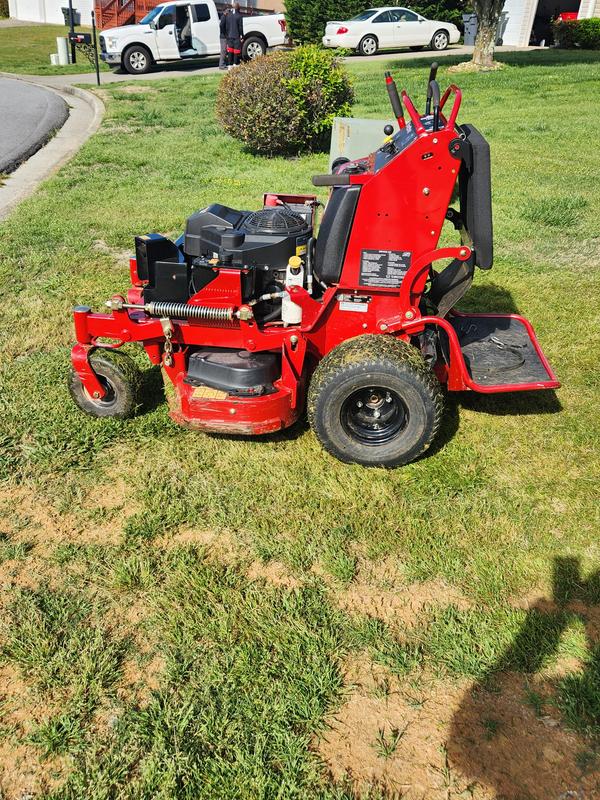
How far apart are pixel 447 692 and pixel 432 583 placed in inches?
24.1

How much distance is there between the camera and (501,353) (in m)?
4.48

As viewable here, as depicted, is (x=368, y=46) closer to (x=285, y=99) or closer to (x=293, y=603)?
(x=285, y=99)

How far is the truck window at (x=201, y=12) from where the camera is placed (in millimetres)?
19688

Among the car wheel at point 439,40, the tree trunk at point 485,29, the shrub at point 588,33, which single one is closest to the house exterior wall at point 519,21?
the shrub at point 588,33

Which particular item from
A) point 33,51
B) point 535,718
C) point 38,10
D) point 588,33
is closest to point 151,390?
point 535,718

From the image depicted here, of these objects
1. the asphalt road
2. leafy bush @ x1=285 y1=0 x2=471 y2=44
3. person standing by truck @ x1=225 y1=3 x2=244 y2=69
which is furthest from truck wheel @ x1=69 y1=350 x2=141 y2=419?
leafy bush @ x1=285 y1=0 x2=471 y2=44

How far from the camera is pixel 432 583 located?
10.7ft

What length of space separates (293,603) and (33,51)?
31.2 meters

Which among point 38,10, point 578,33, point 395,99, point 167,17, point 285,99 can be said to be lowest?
point 38,10

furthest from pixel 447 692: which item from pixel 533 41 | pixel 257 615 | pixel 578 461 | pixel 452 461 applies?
pixel 533 41

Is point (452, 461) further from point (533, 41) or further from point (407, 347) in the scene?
point (533, 41)

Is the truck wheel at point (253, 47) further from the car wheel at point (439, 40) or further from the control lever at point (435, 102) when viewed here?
the control lever at point (435, 102)

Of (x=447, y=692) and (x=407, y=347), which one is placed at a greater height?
(x=407, y=347)

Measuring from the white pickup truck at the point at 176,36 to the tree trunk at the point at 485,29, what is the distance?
244 inches
